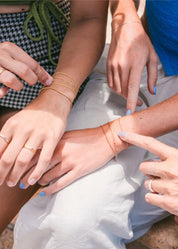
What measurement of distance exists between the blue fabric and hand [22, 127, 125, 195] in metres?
0.34

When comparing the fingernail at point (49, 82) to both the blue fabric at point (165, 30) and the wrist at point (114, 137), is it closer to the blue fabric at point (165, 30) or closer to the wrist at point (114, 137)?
the wrist at point (114, 137)

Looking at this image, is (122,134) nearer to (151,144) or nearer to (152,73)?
(151,144)

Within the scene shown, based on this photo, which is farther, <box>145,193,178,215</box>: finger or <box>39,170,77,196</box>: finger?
<box>39,170,77,196</box>: finger

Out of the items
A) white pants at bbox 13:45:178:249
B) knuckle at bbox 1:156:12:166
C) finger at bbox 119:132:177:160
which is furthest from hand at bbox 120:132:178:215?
knuckle at bbox 1:156:12:166

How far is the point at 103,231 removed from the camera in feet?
2.52

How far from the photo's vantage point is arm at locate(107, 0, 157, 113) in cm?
81

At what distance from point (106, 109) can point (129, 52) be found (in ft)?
0.62

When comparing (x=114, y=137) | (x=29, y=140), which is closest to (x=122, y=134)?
(x=114, y=137)

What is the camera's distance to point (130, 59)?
830mm

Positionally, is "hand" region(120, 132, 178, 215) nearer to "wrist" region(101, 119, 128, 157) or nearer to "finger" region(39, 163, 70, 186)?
"wrist" region(101, 119, 128, 157)

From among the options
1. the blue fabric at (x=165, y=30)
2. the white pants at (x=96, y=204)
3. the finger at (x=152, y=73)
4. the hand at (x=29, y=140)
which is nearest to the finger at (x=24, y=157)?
the hand at (x=29, y=140)

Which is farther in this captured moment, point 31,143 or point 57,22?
point 57,22

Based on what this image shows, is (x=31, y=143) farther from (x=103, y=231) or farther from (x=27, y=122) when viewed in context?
(x=103, y=231)

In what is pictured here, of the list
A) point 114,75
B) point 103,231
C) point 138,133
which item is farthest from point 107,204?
point 114,75
